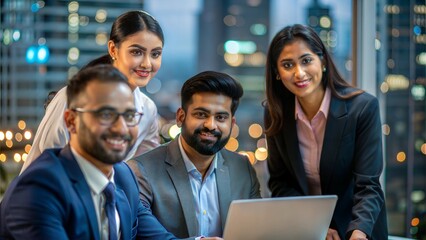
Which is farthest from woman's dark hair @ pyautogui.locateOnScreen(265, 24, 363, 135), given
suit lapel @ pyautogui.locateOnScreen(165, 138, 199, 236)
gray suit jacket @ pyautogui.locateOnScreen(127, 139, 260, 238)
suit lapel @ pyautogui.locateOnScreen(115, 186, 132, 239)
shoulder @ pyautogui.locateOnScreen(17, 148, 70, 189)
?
shoulder @ pyautogui.locateOnScreen(17, 148, 70, 189)

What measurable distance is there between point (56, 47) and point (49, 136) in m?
2.33

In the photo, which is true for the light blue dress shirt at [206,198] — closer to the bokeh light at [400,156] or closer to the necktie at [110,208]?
the necktie at [110,208]

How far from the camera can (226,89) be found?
2.48m

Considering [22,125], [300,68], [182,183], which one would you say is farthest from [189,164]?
[22,125]

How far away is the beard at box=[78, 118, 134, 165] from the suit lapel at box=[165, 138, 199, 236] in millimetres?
714

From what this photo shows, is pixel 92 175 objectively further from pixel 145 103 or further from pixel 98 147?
pixel 145 103

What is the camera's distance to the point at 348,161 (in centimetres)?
271

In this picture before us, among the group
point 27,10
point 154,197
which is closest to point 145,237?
point 154,197

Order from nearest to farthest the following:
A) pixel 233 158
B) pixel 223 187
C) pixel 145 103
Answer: pixel 223 187 → pixel 233 158 → pixel 145 103

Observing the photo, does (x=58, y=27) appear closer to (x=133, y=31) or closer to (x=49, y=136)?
(x=133, y=31)

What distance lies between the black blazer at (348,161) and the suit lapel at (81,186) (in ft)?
3.66

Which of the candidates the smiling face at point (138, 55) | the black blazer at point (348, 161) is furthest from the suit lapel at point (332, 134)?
the smiling face at point (138, 55)

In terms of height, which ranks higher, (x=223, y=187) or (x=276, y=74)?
(x=276, y=74)

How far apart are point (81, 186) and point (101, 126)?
7.5 inches
